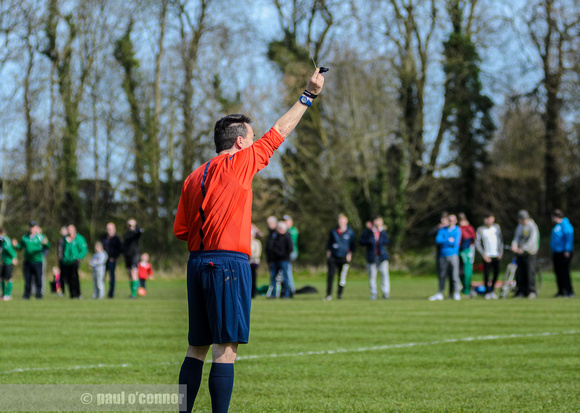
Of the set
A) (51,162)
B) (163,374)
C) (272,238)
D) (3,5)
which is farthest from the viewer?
(51,162)

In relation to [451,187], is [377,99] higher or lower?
higher

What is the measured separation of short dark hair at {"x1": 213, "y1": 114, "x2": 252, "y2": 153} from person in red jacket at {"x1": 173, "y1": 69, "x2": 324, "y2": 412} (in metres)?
0.11

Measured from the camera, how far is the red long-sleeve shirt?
17.2 ft

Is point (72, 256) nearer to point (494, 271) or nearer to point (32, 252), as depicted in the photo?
point (32, 252)

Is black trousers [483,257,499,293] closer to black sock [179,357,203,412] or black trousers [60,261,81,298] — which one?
black trousers [60,261,81,298]

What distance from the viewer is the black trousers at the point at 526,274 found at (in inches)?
831

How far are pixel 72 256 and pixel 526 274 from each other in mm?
11373

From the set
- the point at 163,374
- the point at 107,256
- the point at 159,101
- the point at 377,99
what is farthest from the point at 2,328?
the point at 159,101

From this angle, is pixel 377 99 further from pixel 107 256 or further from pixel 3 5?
pixel 107 256

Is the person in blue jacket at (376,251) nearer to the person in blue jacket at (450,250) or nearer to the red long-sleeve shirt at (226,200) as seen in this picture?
the person in blue jacket at (450,250)

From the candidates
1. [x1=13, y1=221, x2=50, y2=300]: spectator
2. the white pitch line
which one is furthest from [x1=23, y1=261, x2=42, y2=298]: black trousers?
the white pitch line

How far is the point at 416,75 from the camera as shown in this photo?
4259cm

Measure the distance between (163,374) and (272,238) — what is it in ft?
45.6

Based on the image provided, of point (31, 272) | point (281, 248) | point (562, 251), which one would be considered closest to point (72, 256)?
point (31, 272)
